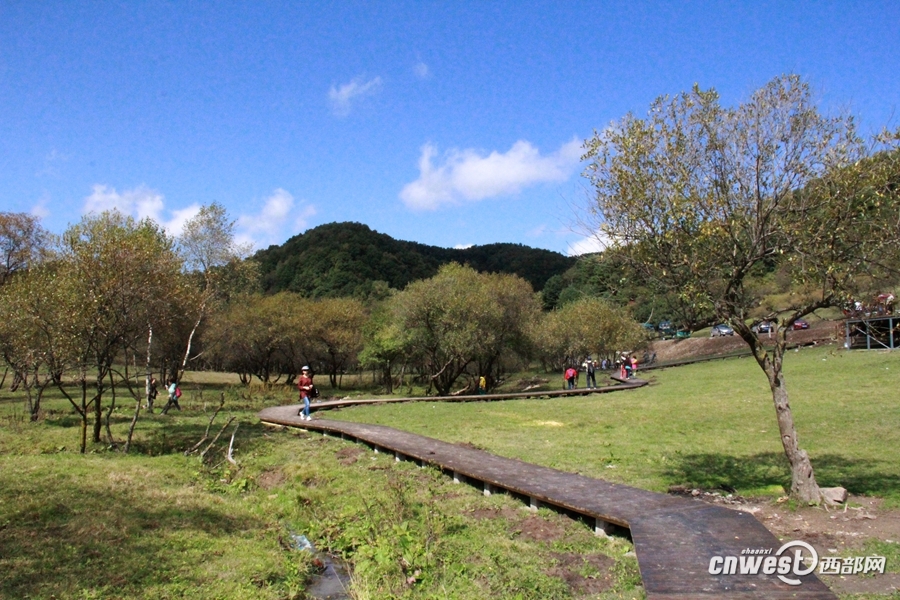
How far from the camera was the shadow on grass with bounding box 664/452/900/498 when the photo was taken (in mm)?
11242

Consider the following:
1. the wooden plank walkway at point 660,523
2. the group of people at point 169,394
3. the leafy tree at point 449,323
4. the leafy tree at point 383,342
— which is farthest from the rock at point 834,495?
the leafy tree at point 383,342

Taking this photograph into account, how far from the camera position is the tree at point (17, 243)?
140ft

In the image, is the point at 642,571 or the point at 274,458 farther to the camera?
the point at 274,458

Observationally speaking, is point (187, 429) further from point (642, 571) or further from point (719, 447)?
point (642, 571)

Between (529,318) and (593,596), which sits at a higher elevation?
(529,318)

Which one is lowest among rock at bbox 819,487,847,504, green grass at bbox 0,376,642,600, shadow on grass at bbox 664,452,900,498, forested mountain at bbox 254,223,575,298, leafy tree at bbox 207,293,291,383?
green grass at bbox 0,376,642,600

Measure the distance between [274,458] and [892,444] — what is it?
15474 mm

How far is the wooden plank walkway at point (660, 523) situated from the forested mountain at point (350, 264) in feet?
236

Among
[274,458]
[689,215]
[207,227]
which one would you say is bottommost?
[274,458]

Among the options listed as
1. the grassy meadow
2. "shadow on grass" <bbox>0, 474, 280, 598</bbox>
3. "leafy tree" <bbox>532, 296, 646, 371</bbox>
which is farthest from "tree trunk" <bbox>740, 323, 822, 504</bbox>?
"leafy tree" <bbox>532, 296, 646, 371</bbox>

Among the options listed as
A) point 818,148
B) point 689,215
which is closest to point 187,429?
point 689,215

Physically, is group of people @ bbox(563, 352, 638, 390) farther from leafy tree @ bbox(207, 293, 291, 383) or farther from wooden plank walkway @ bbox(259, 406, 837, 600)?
wooden plank walkway @ bbox(259, 406, 837, 600)

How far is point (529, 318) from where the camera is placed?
53500 mm

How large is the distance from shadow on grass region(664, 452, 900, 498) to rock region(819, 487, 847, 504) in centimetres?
98
